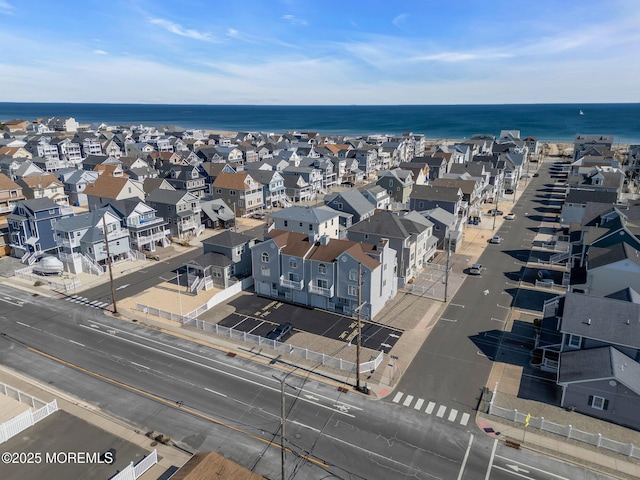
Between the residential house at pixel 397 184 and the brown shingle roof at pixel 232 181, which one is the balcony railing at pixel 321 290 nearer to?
the brown shingle roof at pixel 232 181

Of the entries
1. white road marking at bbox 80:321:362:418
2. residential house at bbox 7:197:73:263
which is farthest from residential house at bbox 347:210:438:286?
residential house at bbox 7:197:73:263

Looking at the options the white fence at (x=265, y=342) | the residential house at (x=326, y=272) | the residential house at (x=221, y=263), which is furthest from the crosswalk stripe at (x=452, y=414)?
the residential house at (x=221, y=263)

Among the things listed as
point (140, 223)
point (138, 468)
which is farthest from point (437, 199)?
point (138, 468)

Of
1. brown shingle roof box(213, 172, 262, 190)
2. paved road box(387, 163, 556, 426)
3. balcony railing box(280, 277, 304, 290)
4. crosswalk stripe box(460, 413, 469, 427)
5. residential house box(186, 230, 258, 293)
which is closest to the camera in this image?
crosswalk stripe box(460, 413, 469, 427)

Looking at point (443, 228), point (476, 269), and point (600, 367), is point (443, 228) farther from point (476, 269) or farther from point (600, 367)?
point (600, 367)

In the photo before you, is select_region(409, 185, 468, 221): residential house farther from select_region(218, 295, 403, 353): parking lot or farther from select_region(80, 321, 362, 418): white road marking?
select_region(80, 321, 362, 418): white road marking

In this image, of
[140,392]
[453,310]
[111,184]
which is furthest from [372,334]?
[111,184]
